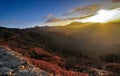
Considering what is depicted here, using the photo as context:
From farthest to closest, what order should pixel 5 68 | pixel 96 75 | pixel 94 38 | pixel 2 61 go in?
pixel 94 38 → pixel 96 75 → pixel 2 61 → pixel 5 68

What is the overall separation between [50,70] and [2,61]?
9313 mm

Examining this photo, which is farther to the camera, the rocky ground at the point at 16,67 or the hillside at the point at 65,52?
Result: the hillside at the point at 65,52

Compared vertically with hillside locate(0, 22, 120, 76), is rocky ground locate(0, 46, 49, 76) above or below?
above

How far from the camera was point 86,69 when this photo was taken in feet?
186

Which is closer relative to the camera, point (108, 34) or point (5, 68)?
point (5, 68)

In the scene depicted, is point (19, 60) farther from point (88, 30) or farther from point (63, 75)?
point (88, 30)

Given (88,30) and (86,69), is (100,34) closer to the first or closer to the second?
(88,30)

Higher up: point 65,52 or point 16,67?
point 16,67

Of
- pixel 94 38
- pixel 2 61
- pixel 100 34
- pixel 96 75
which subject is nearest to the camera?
pixel 2 61

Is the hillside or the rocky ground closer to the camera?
the rocky ground

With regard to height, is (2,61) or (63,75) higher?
(2,61)

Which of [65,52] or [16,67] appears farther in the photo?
[65,52]

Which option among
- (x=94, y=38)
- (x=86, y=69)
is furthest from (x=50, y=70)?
(x=94, y=38)

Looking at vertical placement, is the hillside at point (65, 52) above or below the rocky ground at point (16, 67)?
below
